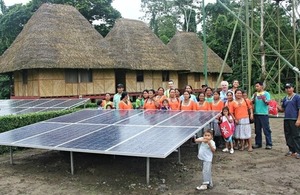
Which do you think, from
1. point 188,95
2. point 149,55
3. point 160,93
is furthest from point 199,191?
point 149,55

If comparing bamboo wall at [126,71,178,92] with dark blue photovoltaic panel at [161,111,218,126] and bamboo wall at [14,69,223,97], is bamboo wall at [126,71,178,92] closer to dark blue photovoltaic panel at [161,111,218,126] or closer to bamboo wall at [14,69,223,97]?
bamboo wall at [14,69,223,97]

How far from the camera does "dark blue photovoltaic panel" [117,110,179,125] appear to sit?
25.2 feet

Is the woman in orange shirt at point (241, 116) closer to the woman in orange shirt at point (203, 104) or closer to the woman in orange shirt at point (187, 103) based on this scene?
the woman in orange shirt at point (203, 104)

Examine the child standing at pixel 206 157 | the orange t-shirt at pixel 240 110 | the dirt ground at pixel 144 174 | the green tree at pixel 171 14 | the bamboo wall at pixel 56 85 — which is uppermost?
the green tree at pixel 171 14

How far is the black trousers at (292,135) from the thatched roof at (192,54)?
20132mm

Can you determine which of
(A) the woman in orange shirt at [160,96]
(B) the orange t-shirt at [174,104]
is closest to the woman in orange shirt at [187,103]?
(B) the orange t-shirt at [174,104]

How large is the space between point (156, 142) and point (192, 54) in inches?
960

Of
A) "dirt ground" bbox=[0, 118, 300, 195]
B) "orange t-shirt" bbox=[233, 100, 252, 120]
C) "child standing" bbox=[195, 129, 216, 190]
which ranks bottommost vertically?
"dirt ground" bbox=[0, 118, 300, 195]

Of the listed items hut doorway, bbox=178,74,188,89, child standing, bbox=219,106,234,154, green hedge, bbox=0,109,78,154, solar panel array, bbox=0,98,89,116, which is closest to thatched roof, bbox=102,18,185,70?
hut doorway, bbox=178,74,188,89

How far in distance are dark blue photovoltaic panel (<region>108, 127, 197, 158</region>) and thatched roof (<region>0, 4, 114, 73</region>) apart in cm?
1411

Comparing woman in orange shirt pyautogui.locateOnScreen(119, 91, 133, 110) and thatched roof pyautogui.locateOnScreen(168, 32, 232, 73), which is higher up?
thatched roof pyautogui.locateOnScreen(168, 32, 232, 73)

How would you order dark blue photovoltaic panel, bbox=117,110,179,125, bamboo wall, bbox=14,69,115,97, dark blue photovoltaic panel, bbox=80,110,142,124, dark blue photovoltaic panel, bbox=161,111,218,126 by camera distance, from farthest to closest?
bamboo wall, bbox=14,69,115,97, dark blue photovoltaic panel, bbox=80,110,142,124, dark blue photovoltaic panel, bbox=117,110,179,125, dark blue photovoltaic panel, bbox=161,111,218,126

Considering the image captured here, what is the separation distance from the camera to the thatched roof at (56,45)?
1977 cm

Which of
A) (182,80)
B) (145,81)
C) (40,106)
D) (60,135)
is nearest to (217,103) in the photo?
(60,135)
